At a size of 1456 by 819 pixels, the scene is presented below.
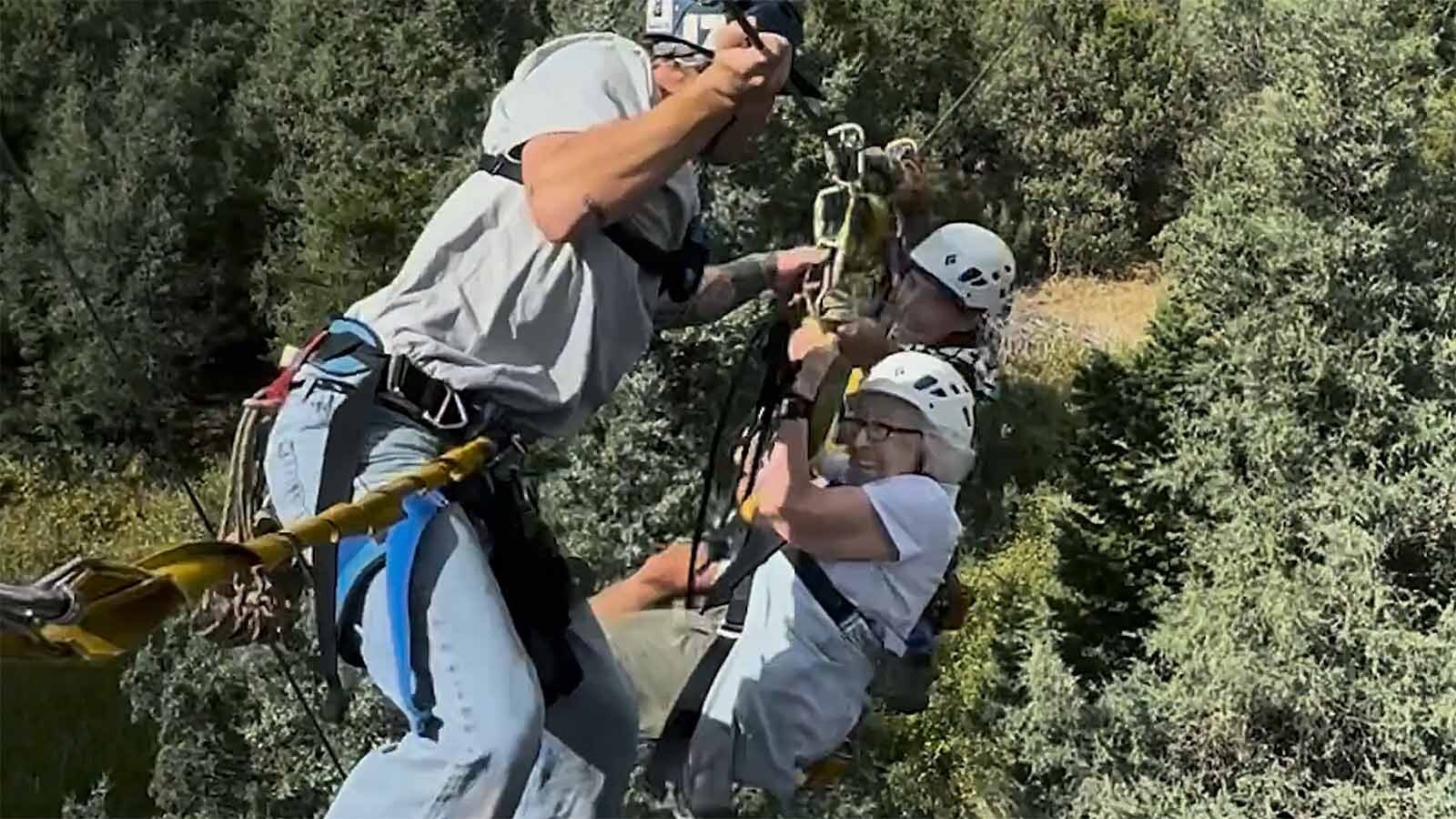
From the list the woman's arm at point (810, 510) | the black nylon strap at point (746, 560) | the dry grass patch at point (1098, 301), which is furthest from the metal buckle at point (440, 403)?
the dry grass patch at point (1098, 301)

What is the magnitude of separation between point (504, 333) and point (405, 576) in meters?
0.24

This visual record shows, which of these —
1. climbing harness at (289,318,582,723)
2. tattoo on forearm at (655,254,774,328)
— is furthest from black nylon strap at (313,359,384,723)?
tattoo on forearm at (655,254,774,328)

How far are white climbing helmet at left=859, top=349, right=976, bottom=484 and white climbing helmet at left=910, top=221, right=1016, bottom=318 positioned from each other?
0.41m

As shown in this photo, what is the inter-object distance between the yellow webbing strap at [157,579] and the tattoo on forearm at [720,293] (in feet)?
1.55

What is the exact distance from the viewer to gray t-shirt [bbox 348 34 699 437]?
5.97 feet

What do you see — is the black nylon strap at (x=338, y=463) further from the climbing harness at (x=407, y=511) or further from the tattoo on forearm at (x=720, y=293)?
the tattoo on forearm at (x=720, y=293)

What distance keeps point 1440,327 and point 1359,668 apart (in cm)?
121

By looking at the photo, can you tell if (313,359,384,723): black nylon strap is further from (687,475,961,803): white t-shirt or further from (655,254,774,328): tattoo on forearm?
(687,475,961,803): white t-shirt

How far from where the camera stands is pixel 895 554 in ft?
7.72

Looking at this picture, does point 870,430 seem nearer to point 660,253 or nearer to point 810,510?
point 810,510

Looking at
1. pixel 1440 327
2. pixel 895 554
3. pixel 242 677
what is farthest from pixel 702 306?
pixel 1440 327

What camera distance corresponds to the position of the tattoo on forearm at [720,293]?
7.09 feet

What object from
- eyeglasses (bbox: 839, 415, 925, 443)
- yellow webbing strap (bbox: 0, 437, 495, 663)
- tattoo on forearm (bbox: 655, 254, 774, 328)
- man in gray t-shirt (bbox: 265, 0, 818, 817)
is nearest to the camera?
yellow webbing strap (bbox: 0, 437, 495, 663)

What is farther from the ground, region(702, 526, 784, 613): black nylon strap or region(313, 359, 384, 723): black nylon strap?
region(313, 359, 384, 723): black nylon strap
